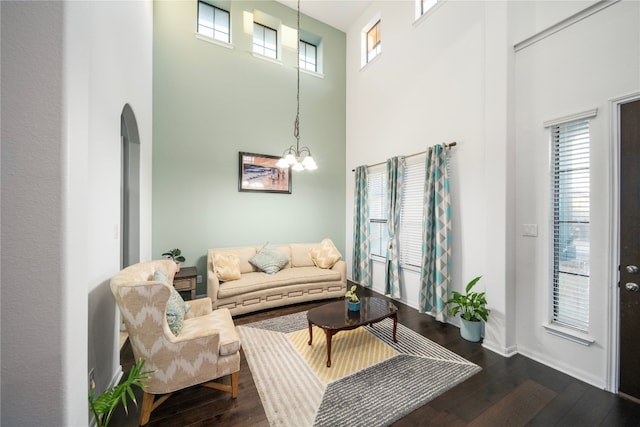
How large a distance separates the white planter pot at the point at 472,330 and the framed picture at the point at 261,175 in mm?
3358

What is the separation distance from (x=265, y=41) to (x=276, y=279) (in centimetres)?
440

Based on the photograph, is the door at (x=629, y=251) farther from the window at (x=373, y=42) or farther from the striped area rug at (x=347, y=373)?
the window at (x=373, y=42)

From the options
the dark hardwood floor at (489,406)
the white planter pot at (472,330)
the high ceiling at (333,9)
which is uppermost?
the high ceiling at (333,9)

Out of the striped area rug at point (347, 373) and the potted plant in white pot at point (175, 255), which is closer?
the striped area rug at point (347, 373)

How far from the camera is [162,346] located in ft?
5.40

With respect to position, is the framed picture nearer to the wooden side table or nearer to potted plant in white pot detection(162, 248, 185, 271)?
potted plant in white pot detection(162, 248, 185, 271)

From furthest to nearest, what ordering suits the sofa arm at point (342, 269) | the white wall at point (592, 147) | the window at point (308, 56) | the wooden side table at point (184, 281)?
the window at point (308, 56) → the sofa arm at point (342, 269) → the wooden side table at point (184, 281) → the white wall at point (592, 147)

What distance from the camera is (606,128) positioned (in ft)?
6.45

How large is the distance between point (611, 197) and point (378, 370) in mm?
2373

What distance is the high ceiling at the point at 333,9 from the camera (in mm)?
4523

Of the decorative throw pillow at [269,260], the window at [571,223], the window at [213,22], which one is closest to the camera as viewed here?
the window at [571,223]

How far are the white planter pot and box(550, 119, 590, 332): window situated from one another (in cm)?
65

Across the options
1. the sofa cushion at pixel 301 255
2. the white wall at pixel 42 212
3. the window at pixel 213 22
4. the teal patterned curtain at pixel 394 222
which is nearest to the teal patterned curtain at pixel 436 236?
the teal patterned curtain at pixel 394 222

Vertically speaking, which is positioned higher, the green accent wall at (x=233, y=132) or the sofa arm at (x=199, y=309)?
the green accent wall at (x=233, y=132)
